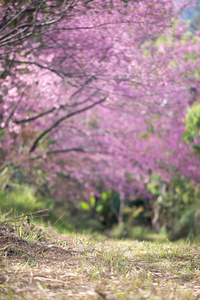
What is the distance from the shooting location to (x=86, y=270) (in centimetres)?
286

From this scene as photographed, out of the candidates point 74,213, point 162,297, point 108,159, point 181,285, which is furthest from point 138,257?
point 74,213

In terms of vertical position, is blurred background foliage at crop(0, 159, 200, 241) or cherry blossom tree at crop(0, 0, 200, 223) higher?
cherry blossom tree at crop(0, 0, 200, 223)

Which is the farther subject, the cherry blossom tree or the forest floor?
the cherry blossom tree

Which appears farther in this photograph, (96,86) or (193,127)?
(193,127)

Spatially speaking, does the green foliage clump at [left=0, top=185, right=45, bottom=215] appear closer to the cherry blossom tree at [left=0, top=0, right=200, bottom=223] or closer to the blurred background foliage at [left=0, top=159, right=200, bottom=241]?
the blurred background foliage at [left=0, top=159, right=200, bottom=241]

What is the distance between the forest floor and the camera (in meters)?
2.39

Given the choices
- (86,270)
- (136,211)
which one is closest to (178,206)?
(136,211)

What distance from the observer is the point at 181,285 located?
8.83ft

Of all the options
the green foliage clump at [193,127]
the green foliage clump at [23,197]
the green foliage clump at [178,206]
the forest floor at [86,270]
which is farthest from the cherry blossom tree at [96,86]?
the forest floor at [86,270]

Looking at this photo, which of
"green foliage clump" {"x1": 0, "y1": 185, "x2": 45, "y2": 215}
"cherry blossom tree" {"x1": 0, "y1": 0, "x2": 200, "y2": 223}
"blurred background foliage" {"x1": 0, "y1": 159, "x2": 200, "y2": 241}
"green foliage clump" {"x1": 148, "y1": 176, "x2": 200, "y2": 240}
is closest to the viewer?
"cherry blossom tree" {"x1": 0, "y1": 0, "x2": 200, "y2": 223}

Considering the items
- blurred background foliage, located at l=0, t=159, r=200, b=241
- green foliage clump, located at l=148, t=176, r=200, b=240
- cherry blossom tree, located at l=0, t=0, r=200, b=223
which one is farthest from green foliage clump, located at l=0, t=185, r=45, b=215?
green foliage clump, located at l=148, t=176, r=200, b=240

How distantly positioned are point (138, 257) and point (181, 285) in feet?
2.56

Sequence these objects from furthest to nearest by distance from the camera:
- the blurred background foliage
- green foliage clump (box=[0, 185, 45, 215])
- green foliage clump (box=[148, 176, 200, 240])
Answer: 1. green foliage clump (box=[148, 176, 200, 240])
2. the blurred background foliage
3. green foliage clump (box=[0, 185, 45, 215])

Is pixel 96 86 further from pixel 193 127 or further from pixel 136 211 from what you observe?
pixel 136 211
